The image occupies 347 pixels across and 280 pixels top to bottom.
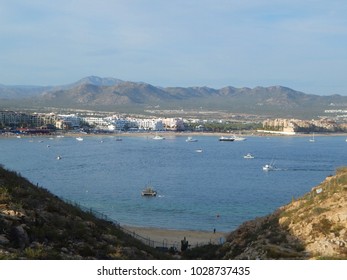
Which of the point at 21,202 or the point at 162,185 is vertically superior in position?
the point at 21,202

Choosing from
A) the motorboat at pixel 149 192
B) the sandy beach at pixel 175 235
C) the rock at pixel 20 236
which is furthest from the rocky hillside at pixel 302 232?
the motorboat at pixel 149 192

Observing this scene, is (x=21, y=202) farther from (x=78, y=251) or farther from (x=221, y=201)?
(x=221, y=201)

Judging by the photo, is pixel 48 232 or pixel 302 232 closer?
pixel 48 232

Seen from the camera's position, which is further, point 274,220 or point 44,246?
point 274,220

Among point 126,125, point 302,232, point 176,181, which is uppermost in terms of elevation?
point 302,232

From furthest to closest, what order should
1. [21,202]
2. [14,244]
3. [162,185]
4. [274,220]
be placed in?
[162,185] → [274,220] → [21,202] → [14,244]

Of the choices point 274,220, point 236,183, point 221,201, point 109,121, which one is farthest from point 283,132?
point 274,220

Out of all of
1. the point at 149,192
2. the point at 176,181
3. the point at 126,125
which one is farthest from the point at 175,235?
the point at 126,125

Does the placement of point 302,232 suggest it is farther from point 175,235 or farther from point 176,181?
point 176,181
